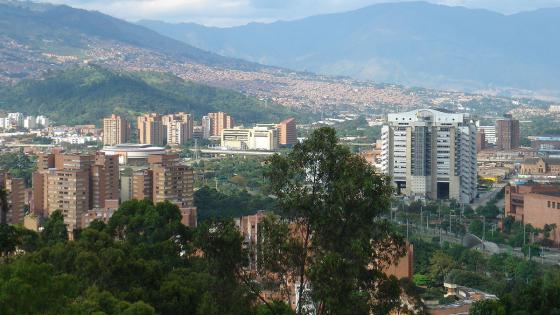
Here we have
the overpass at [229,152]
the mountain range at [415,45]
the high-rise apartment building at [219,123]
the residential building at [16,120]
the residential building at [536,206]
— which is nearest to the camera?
the residential building at [536,206]

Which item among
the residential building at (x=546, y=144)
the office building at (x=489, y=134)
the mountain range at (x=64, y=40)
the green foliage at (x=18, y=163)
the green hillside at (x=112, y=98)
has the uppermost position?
the mountain range at (x=64, y=40)

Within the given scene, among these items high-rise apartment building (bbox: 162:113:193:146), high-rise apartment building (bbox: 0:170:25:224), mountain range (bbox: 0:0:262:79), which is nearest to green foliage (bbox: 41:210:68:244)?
high-rise apartment building (bbox: 0:170:25:224)

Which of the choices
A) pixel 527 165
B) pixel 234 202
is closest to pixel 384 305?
pixel 234 202

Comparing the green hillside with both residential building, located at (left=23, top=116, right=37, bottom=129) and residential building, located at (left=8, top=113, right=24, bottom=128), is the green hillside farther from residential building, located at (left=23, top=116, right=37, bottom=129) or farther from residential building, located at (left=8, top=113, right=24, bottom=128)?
residential building, located at (left=8, top=113, right=24, bottom=128)

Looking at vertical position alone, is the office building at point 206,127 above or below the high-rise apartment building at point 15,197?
above

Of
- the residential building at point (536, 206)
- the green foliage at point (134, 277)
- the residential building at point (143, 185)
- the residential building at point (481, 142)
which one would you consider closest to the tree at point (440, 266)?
the residential building at point (536, 206)

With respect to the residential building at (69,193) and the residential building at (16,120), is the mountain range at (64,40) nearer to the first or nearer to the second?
the residential building at (16,120)

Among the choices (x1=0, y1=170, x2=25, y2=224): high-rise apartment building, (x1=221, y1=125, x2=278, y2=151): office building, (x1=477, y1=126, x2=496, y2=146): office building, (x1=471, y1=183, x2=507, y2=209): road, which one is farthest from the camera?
(x1=477, y1=126, x2=496, y2=146): office building
